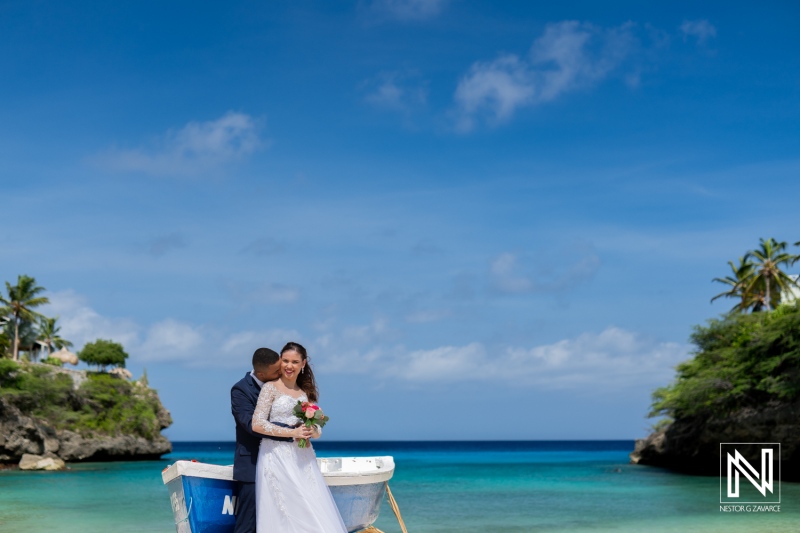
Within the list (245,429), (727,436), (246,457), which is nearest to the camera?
(245,429)

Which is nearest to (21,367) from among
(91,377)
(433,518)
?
(91,377)

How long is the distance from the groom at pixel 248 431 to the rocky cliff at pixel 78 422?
33.0m

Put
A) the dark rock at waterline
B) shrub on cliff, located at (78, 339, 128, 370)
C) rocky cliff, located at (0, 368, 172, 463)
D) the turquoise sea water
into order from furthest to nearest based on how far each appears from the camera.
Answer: shrub on cliff, located at (78, 339, 128, 370) < rocky cliff, located at (0, 368, 172, 463) < the dark rock at waterline < the turquoise sea water

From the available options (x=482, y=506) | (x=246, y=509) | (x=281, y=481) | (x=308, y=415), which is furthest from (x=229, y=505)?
(x=482, y=506)

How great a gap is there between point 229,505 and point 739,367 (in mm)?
25346

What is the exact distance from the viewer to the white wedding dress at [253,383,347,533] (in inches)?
239

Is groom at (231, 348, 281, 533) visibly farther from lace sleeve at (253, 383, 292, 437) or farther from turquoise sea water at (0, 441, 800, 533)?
turquoise sea water at (0, 441, 800, 533)

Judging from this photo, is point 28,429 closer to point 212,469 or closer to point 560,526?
point 560,526

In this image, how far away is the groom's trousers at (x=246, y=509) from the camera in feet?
20.6

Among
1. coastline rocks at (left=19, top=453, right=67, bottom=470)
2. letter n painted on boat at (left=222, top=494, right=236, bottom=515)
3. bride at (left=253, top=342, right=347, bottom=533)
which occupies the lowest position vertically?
coastline rocks at (left=19, top=453, right=67, bottom=470)

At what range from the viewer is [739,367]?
28234mm

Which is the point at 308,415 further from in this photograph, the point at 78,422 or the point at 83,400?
the point at 83,400

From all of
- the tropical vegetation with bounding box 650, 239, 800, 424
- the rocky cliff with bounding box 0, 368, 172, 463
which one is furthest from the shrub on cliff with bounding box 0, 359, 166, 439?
the tropical vegetation with bounding box 650, 239, 800, 424
